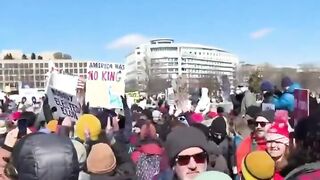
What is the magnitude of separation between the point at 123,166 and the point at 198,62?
505ft

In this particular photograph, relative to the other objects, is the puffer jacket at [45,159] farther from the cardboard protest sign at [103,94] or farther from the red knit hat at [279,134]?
the cardboard protest sign at [103,94]

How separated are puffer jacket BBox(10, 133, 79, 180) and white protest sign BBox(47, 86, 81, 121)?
6.18 m

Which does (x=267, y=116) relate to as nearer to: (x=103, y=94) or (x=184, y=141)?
(x=184, y=141)

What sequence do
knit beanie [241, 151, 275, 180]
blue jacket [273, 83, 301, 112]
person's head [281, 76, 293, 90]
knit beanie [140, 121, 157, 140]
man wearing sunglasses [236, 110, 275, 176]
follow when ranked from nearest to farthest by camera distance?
knit beanie [241, 151, 275, 180]
man wearing sunglasses [236, 110, 275, 176]
knit beanie [140, 121, 157, 140]
blue jacket [273, 83, 301, 112]
person's head [281, 76, 293, 90]

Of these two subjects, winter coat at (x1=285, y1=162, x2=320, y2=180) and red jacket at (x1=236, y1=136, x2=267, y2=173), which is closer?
winter coat at (x1=285, y1=162, x2=320, y2=180)

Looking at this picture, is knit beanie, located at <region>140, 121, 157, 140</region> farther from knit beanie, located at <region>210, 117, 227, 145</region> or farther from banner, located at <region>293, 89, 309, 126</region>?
banner, located at <region>293, 89, 309, 126</region>

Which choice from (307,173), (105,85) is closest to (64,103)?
(105,85)

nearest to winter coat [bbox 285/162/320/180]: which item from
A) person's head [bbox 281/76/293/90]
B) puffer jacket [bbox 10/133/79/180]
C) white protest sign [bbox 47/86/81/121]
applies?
puffer jacket [bbox 10/133/79/180]

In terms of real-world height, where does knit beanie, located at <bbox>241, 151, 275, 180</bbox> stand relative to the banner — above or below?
below

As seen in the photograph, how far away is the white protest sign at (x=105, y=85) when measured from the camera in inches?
390

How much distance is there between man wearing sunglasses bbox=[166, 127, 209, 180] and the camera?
3.46 metres

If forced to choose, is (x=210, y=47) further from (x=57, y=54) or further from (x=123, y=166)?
(x=123, y=166)

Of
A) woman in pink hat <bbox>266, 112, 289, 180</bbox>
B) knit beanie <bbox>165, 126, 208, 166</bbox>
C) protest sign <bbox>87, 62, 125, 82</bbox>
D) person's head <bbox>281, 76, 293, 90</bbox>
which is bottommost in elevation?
woman in pink hat <bbox>266, 112, 289, 180</bbox>

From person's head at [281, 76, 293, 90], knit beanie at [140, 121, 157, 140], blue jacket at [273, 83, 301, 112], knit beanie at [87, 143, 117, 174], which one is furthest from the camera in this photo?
person's head at [281, 76, 293, 90]
